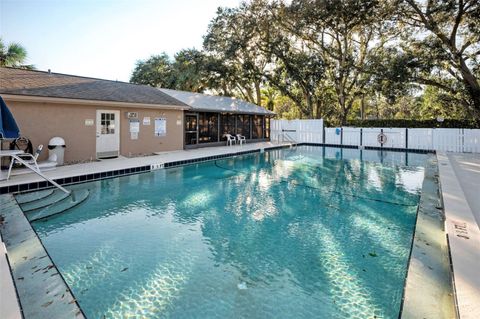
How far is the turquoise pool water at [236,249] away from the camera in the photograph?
2510 millimetres

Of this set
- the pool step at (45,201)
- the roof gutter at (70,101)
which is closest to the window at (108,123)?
the roof gutter at (70,101)

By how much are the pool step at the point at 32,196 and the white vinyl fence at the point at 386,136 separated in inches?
598

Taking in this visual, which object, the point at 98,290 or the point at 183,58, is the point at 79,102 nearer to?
the point at 98,290

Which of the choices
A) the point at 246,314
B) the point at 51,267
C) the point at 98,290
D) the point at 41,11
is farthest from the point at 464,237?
the point at 41,11

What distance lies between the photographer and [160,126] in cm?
1207

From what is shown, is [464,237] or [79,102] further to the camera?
[79,102]

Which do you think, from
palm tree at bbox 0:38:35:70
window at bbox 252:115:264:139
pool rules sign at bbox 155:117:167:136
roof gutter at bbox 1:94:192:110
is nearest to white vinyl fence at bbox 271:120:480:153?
window at bbox 252:115:264:139

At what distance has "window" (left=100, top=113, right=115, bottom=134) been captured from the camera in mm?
10064

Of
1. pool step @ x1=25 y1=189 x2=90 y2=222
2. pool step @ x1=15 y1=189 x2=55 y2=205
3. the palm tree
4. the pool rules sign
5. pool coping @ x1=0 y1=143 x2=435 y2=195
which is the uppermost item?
the palm tree

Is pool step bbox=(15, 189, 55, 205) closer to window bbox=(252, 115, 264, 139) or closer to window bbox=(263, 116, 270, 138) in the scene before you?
window bbox=(252, 115, 264, 139)

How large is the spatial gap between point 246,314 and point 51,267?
6.93 ft

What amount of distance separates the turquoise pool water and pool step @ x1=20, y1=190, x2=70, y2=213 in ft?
2.06

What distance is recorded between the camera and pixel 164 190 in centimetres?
659

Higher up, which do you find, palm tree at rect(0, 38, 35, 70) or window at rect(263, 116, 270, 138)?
palm tree at rect(0, 38, 35, 70)
